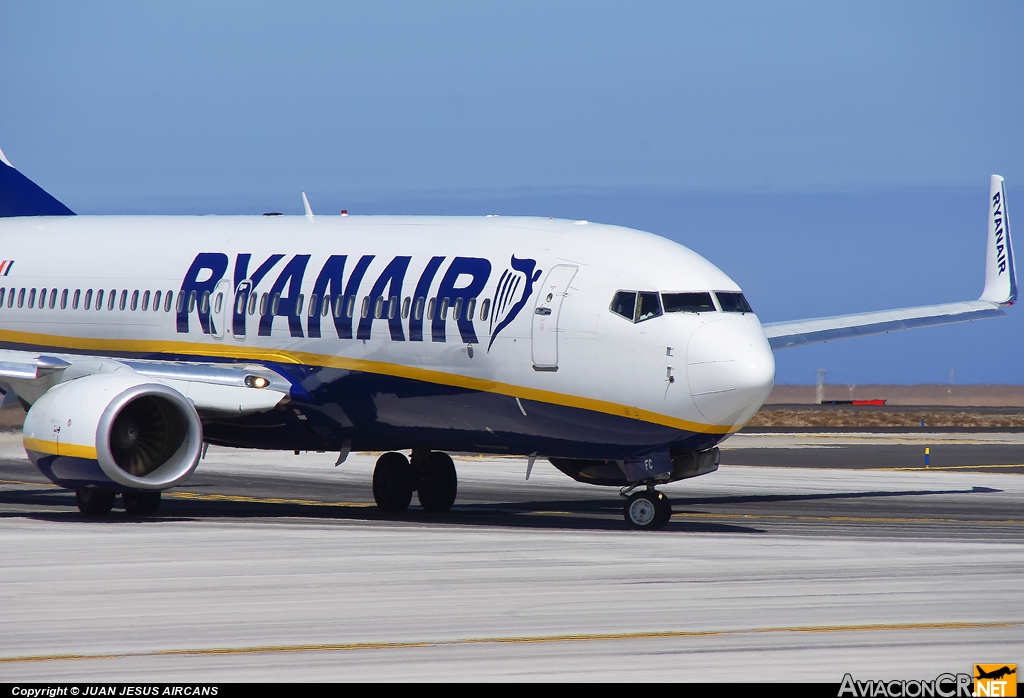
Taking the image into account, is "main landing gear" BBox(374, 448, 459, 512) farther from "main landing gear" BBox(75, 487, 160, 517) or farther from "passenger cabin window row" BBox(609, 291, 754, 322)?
"passenger cabin window row" BBox(609, 291, 754, 322)

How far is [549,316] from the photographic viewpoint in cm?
2397

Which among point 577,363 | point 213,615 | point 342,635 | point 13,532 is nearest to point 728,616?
point 342,635

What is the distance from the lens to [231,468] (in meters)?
42.8

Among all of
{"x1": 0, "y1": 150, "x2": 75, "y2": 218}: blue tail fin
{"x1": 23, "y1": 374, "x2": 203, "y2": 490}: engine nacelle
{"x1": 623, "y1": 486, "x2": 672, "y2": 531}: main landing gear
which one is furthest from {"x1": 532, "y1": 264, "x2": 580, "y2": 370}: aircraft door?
{"x1": 0, "y1": 150, "x2": 75, "y2": 218}: blue tail fin

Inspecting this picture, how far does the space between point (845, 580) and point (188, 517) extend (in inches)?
508

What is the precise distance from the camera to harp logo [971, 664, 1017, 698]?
37.6ft

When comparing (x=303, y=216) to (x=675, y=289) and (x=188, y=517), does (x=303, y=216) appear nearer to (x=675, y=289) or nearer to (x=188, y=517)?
(x=188, y=517)

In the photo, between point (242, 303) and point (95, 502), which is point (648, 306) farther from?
point (95, 502)

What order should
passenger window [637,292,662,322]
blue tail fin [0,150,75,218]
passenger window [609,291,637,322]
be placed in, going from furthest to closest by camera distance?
blue tail fin [0,150,75,218], passenger window [609,291,637,322], passenger window [637,292,662,322]

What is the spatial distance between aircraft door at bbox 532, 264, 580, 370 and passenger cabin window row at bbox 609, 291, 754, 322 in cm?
89

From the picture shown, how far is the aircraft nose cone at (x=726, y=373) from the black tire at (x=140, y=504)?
10.4m

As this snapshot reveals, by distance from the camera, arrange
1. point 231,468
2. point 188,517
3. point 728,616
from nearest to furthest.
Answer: point 728,616
point 188,517
point 231,468

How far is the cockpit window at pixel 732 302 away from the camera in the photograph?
23641 millimetres

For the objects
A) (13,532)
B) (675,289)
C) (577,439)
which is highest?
(675,289)
